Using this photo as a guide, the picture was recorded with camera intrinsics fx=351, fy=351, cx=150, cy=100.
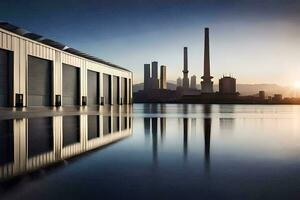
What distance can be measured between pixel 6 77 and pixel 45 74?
10.4 m

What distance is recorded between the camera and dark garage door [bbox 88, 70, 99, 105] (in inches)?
2721

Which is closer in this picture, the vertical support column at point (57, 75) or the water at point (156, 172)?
the water at point (156, 172)

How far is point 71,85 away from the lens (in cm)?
6003

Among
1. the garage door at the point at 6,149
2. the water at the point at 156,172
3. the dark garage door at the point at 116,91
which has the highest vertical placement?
the dark garage door at the point at 116,91

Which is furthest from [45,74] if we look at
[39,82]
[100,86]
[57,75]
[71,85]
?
[100,86]

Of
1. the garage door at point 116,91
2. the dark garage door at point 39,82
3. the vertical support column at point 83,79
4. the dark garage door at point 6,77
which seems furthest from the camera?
the garage door at point 116,91

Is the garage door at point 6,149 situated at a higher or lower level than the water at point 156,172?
higher

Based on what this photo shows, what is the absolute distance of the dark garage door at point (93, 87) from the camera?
6912cm

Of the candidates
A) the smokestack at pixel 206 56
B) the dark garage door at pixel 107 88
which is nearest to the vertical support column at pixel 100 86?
the dark garage door at pixel 107 88

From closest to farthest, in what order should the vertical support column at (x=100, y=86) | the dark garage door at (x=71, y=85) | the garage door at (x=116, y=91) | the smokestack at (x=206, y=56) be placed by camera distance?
1. the dark garage door at (x=71, y=85)
2. the vertical support column at (x=100, y=86)
3. the garage door at (x=116, y=91)
4. the smokestack at (x=206, y=56)

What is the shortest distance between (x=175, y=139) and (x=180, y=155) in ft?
13.9

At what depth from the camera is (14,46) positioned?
40.8 metres

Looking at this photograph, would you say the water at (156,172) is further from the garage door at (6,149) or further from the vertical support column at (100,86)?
the vertical support column at (100,86)

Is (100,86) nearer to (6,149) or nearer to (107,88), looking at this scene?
(107,88)
